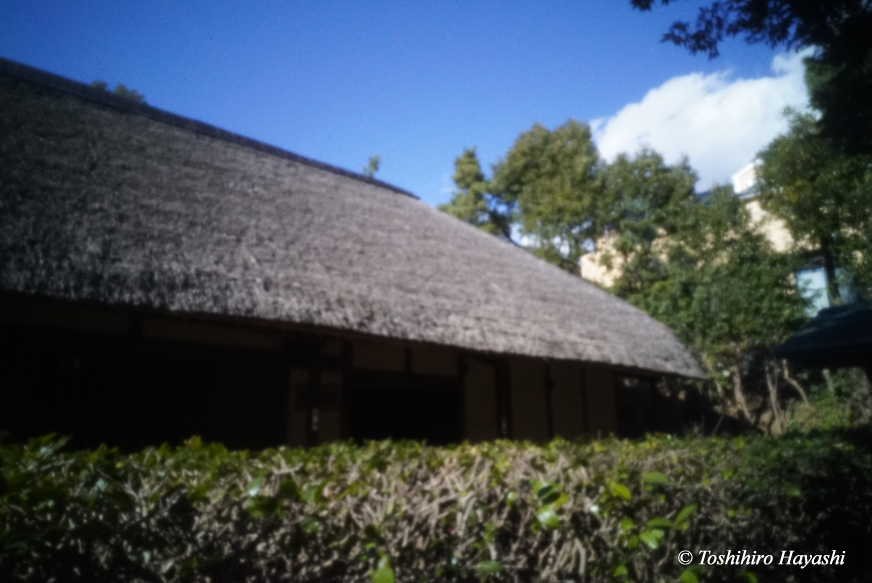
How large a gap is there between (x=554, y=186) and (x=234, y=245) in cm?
1463

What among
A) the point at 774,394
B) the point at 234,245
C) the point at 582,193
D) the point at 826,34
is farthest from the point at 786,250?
the point at 234,245

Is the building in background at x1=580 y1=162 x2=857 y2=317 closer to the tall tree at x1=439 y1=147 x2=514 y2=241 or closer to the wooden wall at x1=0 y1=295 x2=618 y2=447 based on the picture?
the tall tree at x1=439 y1=147 x2=514 y2=241

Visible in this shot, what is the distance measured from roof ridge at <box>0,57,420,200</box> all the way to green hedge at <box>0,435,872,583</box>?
6.48 meters

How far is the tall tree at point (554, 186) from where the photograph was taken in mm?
17422

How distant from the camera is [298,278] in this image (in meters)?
4.88

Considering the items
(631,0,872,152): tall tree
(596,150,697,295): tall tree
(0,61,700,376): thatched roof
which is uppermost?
(596,150,697,295): tall tree

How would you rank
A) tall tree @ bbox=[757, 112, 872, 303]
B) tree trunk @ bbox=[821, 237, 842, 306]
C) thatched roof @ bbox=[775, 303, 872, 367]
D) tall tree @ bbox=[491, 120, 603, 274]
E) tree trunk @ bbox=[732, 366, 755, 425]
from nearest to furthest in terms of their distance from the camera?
thatched roof @ bbox=[775, 303, 872, 367] < tall tree @ bbox=[757, 112, 872, 303] < tree trunk @ bbox=[732, 366, 755, 425] < tree trunk @ bbox=[821, 237, 842, 306] < tall tree @ bbox=[491, 120, 603, 274]

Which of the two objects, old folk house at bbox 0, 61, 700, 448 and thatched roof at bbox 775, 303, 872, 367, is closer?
old folk house at bbox 0, 61, 700, 448

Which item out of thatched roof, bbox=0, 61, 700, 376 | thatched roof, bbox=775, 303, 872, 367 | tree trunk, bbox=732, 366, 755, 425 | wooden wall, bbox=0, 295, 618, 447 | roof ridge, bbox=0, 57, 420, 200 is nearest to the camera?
thatched roof, bbox=0, 61, 700, 376

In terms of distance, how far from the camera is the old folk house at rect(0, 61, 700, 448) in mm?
4098

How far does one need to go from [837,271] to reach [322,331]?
15087 millimetres

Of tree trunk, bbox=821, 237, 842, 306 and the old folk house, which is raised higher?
tree trunk, bbox=821, 237, 842, 306

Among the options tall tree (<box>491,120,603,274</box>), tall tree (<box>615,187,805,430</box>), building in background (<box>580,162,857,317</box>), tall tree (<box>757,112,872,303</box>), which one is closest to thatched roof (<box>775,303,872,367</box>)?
tall tree (<box>615,187,805,430</box>)

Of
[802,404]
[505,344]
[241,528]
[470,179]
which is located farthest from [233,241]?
[470,179]
